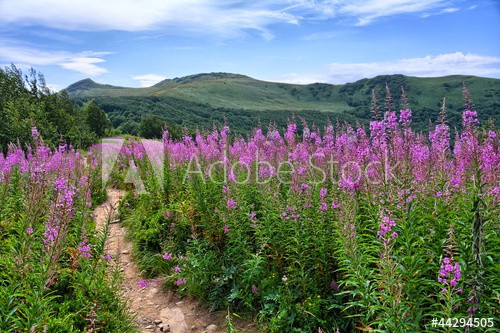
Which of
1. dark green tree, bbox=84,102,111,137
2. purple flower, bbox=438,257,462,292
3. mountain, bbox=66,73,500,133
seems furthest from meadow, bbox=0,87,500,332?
mountain, bbox=66,73,500,133

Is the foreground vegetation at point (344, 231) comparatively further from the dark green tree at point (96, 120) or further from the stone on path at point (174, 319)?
the dark green tree at point (96, 120)

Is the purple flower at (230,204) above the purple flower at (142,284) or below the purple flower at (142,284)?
above

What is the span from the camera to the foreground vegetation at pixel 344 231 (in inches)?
130

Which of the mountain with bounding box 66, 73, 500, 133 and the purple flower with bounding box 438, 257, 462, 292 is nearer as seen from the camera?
the purple flower with bounding box 438, 257, 462, 292

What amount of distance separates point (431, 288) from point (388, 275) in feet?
3.32

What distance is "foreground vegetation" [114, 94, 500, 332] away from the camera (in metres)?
3.31

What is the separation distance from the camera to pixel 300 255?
4.84 metres

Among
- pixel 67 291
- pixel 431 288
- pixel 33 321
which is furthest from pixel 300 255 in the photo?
pixel 67 291

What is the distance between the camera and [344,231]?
376cm

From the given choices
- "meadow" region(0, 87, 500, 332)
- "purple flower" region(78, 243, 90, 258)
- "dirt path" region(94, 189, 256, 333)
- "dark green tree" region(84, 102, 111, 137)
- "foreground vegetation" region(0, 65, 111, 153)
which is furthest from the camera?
"dark green tree" region(84, 102, 111, 137)

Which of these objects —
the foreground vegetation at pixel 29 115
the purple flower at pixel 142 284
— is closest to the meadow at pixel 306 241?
the purple flower at pixel 142 284

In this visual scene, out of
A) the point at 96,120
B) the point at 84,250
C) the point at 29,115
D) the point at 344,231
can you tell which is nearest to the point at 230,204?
the point at 84,250

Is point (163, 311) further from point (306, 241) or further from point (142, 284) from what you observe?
point (306, 241)

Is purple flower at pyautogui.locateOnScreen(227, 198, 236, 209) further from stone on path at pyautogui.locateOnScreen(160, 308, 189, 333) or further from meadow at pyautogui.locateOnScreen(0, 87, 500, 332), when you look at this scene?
stone on path at pyautogui.locateOnScreen(160, 308, 189, 333)
